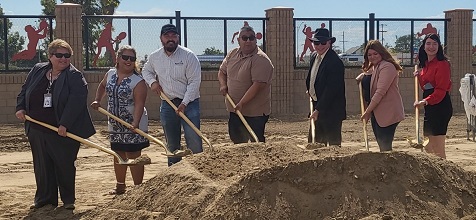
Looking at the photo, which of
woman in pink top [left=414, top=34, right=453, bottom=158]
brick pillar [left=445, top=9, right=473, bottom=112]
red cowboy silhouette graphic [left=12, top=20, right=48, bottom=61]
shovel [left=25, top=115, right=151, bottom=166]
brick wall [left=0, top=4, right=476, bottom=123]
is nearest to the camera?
shovel [left=25, top=115, right=151, bottom=166]

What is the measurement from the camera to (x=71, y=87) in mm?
6070

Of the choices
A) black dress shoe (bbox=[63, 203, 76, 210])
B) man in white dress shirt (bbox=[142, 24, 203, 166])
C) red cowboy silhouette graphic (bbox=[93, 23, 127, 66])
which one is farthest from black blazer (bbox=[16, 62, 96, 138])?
red cowboy silhouette graphic (bbox=[93, 23, 127, 66])

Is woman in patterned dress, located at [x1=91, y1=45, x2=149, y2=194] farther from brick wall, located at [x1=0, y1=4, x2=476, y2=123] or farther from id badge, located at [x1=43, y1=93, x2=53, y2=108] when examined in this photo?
brick wall, located at [x1=0, y1=4, x2=476, y2=123]

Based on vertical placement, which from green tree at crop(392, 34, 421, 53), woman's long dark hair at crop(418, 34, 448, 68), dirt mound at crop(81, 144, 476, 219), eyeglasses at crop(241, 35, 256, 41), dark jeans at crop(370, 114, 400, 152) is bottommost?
dirt mound at crop(81, 144, 476, 219)

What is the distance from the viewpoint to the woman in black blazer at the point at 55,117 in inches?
238

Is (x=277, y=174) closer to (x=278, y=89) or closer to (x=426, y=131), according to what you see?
(x=426, y=131)

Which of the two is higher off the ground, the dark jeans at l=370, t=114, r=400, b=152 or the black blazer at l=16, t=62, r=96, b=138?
the black blazer at l=16, t=62, r=96, b=138

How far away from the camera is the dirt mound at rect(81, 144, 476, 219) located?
4.41 meters

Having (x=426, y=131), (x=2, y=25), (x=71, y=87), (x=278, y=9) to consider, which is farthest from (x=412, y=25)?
(x=71, y=87)

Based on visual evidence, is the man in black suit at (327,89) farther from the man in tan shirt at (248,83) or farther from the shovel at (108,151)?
the shovel at (108,151)

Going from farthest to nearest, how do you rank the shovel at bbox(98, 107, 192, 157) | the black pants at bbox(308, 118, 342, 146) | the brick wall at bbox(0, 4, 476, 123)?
the brick wall at bbox(0, 4, 476, 123) < the black pants at bbox(308, 118, 342, 146) < the shovel at bbox(98, 107, 192, 157)

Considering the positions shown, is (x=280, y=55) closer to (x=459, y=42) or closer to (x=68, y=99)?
(x=459, y=42)

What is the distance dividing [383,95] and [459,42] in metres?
12.7

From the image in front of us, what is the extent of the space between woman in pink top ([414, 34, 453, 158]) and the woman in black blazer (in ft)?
10.3
